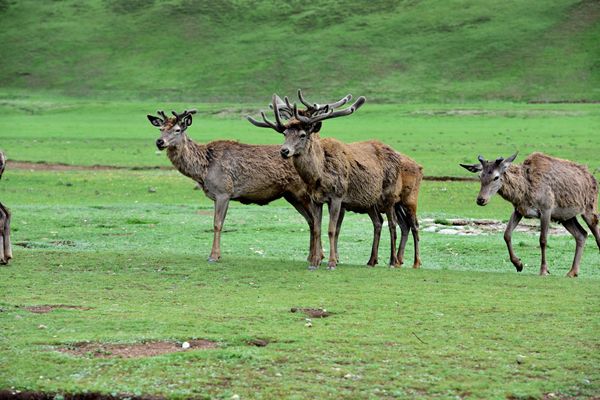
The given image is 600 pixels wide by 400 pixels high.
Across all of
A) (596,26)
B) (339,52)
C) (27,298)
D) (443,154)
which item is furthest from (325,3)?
(27,298)

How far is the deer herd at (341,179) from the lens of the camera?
17453mm

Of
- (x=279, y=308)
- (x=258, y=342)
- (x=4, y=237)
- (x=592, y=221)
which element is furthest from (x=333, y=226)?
(x=258, y=342)

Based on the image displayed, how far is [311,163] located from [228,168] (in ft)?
6.29

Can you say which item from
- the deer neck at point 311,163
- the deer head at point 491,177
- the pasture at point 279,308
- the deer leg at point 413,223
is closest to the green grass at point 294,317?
the pasture at point 279,308

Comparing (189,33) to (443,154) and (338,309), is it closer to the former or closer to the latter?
(443,154)

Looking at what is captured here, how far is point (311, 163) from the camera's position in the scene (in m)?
17.2

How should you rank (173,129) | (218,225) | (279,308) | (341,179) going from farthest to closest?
(173,129) → (218,225) → (341,179) → (279,308)

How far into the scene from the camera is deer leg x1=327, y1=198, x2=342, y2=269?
17188 millimetres

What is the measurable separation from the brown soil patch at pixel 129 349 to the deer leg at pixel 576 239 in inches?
334

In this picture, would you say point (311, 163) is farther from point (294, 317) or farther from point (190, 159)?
point (294, 317)

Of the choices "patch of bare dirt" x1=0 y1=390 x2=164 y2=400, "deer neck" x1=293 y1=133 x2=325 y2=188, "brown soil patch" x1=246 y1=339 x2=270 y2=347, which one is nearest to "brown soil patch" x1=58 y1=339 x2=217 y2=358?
"brown soil patch" x1=246 y1=339 x2=270 y2=347

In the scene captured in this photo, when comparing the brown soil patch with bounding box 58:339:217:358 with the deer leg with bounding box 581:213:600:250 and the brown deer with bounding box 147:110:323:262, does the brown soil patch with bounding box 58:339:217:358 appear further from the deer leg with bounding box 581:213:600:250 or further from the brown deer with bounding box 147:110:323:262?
the deer leg with bounding box 581:213:600:250

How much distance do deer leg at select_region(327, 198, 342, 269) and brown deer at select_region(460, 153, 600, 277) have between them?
91.2 inches

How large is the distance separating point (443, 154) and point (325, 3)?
2372 inches
